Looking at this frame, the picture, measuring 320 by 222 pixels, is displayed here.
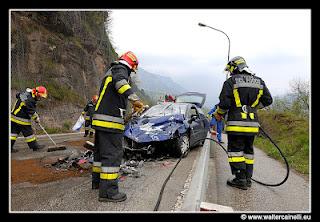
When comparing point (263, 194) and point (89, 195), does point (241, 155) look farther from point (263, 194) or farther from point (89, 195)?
point (89, 195)

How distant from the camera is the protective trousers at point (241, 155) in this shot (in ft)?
Answer: 15.3

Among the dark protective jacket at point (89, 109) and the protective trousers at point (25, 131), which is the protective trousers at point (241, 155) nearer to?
the protective trousers at point (25, 131)

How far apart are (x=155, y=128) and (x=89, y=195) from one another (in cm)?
265

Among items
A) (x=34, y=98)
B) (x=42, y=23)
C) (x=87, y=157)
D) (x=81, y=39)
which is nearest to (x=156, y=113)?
(x=87, y=157)

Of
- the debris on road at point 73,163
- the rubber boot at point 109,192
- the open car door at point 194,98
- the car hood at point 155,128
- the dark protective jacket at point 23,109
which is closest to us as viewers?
the rubber boot at point 109,192

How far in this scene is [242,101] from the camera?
15.6ft

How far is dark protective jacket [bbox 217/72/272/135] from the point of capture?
4.70 meters

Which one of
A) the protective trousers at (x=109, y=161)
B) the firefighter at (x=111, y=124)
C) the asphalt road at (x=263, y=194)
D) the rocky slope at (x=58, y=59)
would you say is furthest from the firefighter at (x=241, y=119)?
the rocky slope at (x=58, y=59)

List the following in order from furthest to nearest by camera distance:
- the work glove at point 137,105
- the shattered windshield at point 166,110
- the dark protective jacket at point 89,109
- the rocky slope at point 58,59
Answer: the rocky slope at point 58,59
the dark protective jacket at point 89,109
the shattered windshield at point 166,110
the work glove at point 137,105

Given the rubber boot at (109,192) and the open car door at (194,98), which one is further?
the open car door at (194,98)

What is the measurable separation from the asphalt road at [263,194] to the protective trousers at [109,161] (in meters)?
1.48

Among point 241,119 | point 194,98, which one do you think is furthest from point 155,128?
point 194,98

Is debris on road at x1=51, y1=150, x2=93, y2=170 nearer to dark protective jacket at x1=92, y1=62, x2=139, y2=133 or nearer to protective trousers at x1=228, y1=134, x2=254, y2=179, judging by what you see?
dark protective jacket at x1=92, y1=62, x2=139, y2=133
